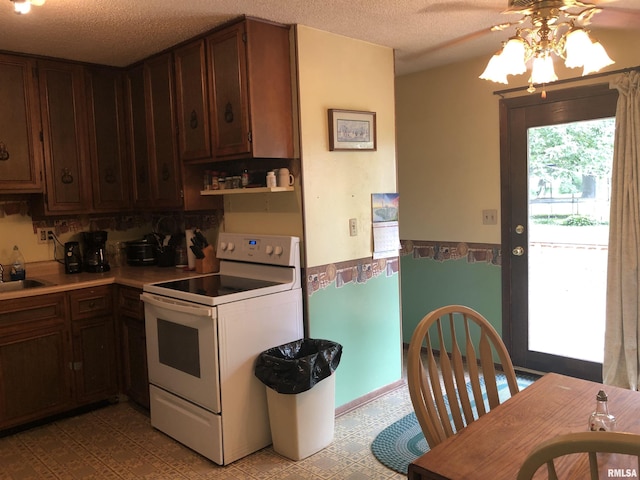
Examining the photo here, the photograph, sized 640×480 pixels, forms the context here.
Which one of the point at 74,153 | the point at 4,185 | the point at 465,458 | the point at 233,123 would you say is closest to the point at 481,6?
the point at 233,123

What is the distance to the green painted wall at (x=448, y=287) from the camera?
3.88m

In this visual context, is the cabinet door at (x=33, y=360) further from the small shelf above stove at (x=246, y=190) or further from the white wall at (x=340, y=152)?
the white wall at (x=340, y=152)

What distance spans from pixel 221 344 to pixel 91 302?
3.84ft

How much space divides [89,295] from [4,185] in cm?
85

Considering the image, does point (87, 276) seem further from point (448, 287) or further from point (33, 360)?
point (448, 287)

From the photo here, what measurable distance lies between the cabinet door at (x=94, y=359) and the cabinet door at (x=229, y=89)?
134 cm

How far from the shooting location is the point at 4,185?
329cm

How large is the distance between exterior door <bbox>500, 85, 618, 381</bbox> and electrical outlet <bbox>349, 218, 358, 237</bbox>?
1158 mm

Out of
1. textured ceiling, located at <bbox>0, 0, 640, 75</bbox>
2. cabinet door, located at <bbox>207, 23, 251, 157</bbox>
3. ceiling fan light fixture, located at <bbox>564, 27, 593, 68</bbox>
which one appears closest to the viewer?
ceiling fan light fixture, located at <bbox>564, 27, 593, 68</bbox>

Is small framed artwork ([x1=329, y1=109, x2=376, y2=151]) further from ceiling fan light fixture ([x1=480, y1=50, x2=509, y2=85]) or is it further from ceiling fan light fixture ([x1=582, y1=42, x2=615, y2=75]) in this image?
ceiling fan light fixture ([x1=582, y1=42, x2=615, y2=75])

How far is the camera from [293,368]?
261 cm

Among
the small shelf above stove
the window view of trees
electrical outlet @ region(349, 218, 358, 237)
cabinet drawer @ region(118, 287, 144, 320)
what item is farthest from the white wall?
cabinet drawer @ region(118, 287, 144, 320)

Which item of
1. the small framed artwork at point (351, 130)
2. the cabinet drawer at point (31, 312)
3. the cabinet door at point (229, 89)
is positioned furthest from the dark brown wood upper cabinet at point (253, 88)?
the cabinet drawer at point (31, 312)

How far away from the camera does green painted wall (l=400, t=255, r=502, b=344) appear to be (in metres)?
3.88
